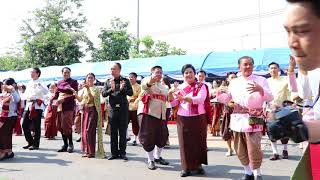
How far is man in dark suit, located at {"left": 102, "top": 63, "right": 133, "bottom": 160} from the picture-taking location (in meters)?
7.60

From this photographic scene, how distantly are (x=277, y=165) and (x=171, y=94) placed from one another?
217cm

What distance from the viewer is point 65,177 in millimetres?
6270

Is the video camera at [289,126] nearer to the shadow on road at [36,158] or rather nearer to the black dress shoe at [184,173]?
the black dress shoe at [184,173]

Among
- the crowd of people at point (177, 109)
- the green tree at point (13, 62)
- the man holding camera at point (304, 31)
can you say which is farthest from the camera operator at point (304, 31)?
the green tree at point (13, 62)

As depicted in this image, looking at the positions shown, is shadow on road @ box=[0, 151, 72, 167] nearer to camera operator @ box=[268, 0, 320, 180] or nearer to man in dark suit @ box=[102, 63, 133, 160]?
man in dark suit @ box=[102, 63, 133, 160]

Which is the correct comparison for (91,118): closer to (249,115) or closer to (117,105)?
(117,105)

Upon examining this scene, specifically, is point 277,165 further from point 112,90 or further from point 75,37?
point 75,37

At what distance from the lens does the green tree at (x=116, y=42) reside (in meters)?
28.6

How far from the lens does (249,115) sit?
5.43 m

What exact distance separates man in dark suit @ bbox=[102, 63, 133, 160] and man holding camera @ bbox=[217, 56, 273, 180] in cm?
262

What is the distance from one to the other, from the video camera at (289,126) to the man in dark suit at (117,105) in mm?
5884

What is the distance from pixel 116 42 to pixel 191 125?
2314cm

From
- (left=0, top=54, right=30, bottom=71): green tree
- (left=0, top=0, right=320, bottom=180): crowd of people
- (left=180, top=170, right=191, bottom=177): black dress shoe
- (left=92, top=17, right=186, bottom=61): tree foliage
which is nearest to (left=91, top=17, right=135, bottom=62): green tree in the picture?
(left=92, top=17, right=186, bottom=61): tree foliage

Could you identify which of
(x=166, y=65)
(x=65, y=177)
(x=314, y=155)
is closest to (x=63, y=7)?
(x=166, y=65)
